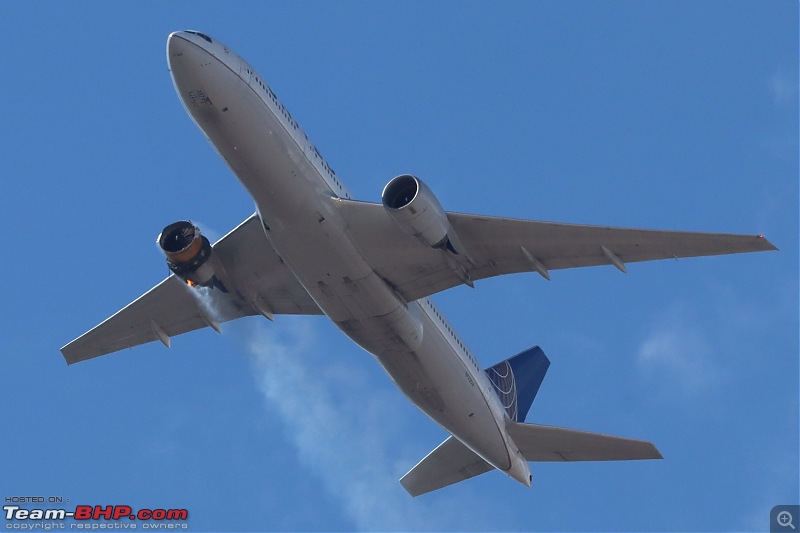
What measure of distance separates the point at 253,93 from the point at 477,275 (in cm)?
834

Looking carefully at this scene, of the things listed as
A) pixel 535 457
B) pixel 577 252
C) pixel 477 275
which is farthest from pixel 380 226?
pixel 535 457

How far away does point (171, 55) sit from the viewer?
93.6 feet

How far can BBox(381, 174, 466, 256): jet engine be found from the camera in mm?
29906

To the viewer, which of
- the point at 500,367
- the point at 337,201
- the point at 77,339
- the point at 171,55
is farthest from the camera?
the point at 500,367

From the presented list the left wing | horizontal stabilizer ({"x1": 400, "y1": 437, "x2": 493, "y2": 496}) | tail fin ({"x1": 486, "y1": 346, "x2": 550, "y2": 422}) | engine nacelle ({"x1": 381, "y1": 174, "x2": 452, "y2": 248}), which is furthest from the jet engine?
horizontal stabilizer ({"x1": 400, "y1": 437, "x2": 493, "y2": 496})

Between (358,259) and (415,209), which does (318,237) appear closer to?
(358,259)

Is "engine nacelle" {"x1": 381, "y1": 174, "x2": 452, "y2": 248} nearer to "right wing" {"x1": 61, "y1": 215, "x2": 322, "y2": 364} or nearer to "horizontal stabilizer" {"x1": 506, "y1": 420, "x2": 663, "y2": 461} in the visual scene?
"right wing" {"x1": 61, "y1": 215, "x2": 322, "y2": 364}

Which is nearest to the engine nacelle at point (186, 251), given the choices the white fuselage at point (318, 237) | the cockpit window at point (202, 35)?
the white fuselage at point (318, 237)

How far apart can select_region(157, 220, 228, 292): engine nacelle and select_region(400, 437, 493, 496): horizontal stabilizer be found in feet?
37.1

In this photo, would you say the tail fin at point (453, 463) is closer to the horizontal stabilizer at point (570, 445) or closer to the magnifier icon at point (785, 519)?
the horizontal stabilizer at point (570, 445)

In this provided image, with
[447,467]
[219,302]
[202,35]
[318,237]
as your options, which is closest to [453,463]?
[447,467]

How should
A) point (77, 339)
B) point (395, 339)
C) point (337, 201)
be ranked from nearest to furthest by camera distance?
1. point (337, 201)
2. point (395, 339)
3. point (77, 339)

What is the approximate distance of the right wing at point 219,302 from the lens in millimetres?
34938

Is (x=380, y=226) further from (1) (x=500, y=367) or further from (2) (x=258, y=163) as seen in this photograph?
(1) (x=500, y=367)
